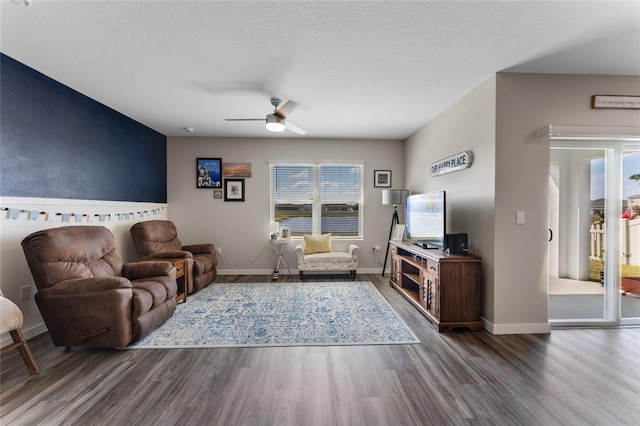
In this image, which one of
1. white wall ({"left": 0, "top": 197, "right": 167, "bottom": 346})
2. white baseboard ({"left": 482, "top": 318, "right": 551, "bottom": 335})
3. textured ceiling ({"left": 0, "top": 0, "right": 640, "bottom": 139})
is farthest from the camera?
white baseboard ({"left": 482, "top": 318, "right": 551, "bottom": 335})

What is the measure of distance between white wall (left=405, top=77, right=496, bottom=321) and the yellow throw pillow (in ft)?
7.13

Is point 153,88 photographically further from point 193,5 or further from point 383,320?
point 383,320

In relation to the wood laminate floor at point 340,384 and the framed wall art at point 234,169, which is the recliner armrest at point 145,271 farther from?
the framed wall art at point 234,169

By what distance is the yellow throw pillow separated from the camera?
5137mm

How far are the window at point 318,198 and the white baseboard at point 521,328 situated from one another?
297 cm

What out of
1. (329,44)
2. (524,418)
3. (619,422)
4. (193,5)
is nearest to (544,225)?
(619,422)

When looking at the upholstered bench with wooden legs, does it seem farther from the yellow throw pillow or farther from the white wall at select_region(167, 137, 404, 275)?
the white wall at select_region(167, 137, 404, 275)

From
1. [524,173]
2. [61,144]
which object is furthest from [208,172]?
[524,173]

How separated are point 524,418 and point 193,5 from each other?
3.38 meters

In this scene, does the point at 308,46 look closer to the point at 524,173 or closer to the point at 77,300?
the point at 524,173

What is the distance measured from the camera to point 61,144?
301 centimetres

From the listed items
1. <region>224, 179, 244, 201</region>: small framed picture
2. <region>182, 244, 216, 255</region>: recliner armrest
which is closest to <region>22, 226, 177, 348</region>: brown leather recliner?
<region>182, 244, 216, 255</region>: recliner armrest

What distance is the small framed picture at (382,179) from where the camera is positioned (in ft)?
17.8

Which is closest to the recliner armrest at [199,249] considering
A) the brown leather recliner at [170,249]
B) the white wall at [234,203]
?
the brown leather recliner at [170,249]
